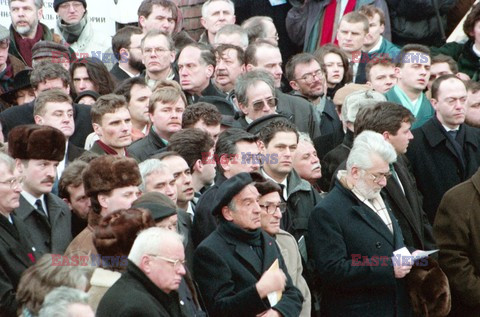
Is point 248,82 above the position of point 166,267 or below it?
below

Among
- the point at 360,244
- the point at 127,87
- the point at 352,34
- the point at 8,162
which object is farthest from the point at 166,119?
the point at 352,34

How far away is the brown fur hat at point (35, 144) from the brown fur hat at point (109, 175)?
51 centimetres

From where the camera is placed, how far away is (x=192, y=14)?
15.8m

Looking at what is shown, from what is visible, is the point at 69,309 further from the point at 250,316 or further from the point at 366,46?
the point at 366,46

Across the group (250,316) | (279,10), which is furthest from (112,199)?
(279,10)

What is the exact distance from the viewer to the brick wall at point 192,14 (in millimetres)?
15766

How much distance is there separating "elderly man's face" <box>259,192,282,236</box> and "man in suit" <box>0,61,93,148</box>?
2.75 m

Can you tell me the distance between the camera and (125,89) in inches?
450

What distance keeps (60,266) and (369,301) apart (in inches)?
121

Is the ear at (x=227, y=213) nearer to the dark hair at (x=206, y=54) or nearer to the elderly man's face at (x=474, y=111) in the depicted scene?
the dark hair at (x=206, y=54)

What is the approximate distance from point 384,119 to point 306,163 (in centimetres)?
77

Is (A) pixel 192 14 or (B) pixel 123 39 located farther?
(A) pixel 192 14

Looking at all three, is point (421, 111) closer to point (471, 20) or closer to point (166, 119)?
point (471, 20)

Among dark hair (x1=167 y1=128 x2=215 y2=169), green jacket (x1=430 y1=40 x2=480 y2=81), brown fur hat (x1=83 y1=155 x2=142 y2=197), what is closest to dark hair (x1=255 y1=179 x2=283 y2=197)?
brown fur hat (x1=83 y1=155 x2=142 y2=197)
